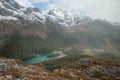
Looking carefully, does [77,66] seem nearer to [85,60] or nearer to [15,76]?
[85,60]

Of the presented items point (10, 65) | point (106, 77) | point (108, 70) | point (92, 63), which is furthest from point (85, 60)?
point (10, 65)

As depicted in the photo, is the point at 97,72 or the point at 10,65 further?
the point at 97,72

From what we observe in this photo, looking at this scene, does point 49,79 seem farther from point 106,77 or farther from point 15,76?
point 106,77

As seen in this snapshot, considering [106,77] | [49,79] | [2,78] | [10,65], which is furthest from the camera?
Answer: [106,77]

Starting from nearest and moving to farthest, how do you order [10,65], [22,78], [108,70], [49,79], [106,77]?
[22,78], [49,79], [10,65], [106,77], [108,70]

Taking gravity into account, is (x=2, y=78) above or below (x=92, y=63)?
above

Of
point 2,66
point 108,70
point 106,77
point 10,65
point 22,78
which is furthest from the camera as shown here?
point 108,70

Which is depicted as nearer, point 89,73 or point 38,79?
point 38,79

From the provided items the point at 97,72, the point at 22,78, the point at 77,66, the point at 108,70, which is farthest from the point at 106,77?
the point at 22,78

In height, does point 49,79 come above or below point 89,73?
above
